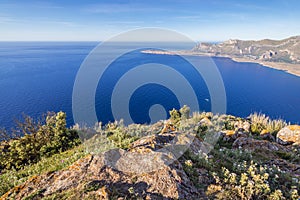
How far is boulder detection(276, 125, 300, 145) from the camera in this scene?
460 inches

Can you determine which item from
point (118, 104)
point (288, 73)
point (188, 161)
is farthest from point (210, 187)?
point (288, 73)

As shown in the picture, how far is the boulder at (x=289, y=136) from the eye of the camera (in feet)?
38.3

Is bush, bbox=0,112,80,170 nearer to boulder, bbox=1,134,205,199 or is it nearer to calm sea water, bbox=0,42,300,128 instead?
boulder, bbox=1,134,205,199

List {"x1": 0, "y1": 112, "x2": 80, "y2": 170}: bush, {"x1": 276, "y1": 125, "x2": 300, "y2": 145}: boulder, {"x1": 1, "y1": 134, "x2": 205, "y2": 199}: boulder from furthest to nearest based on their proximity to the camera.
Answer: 1. {"x1": 276, "y1": 125, "x2": 300, "y2": 145}: boulder
2. {"x1": 0, "y1": 112, "x2": 80, "y2": 170}: bush
3. {"x1": 1, "y1": 134, "x2": 205, "y2": 199}: boulder

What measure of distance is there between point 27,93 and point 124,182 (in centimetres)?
8081

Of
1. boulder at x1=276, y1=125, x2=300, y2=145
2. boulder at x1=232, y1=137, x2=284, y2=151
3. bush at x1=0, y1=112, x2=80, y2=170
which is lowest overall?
bush at x1=0, y1=112, x2=80, y2=170

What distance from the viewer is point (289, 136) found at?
12.1 metres

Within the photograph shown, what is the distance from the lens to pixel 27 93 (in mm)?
70875

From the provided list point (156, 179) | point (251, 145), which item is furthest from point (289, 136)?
point (156, 179)

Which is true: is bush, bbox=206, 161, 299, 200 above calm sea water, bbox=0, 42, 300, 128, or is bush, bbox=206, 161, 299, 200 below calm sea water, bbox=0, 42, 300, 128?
above

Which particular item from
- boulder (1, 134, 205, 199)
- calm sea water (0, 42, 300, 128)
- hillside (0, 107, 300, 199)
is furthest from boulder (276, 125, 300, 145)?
calm sea water (0, 42, 300, 128)

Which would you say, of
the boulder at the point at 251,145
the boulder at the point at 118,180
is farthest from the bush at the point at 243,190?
the boulder at the point at 251,145

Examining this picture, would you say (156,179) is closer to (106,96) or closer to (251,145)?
(251,145)

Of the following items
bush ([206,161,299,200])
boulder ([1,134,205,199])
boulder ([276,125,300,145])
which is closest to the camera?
boulder ([1,134,205,199])
